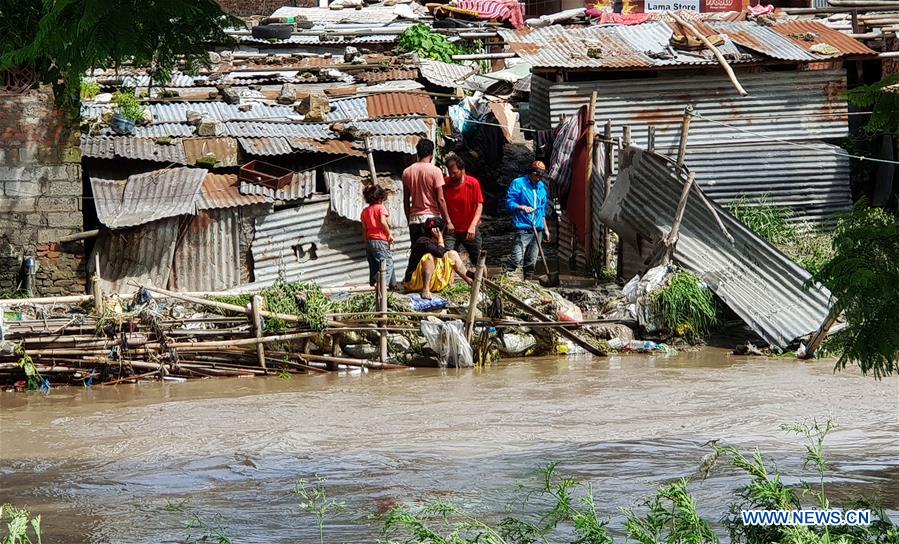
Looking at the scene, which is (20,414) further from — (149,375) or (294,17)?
(294,17)

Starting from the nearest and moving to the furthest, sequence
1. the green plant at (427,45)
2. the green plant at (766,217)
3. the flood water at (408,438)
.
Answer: the flood water at (408,438)
the green plant at (766,217)
the green plant at (427,45)

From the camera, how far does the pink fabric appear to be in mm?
23094

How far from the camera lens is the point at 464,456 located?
9062 mm

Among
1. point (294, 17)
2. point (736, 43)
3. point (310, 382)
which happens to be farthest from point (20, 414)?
point (294, 17)

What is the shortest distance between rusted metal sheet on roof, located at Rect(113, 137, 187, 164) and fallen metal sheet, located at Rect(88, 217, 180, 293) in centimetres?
80

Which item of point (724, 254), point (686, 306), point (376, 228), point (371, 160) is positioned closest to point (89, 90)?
point (371, 160)

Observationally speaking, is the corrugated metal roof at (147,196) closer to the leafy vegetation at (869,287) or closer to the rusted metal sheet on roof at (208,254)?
the rusted metal sheet on roof at (208,254)

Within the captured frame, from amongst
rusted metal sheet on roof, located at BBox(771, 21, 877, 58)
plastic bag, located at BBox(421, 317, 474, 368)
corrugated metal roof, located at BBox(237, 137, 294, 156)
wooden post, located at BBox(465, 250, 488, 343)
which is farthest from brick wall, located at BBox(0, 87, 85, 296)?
rusted metal sheet on roof, located at BBox(771, 21, 877, 58)

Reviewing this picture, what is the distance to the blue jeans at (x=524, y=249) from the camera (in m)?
14.1

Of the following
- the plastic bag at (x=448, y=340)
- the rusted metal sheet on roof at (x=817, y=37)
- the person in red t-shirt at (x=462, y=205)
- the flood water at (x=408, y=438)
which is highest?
the rusted metal sheet on roof at (x=817, y=37)

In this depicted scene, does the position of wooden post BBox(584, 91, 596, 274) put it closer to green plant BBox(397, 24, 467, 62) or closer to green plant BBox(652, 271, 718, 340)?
green plant BBox(652, 271, 718, 340)

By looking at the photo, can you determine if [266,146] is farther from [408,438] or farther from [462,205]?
[408,438]

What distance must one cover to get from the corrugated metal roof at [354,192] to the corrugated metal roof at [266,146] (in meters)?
0.58

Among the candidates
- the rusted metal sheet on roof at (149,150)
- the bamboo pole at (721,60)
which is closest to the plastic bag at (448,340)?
the rusted metal sheet on roof at (149,150)
